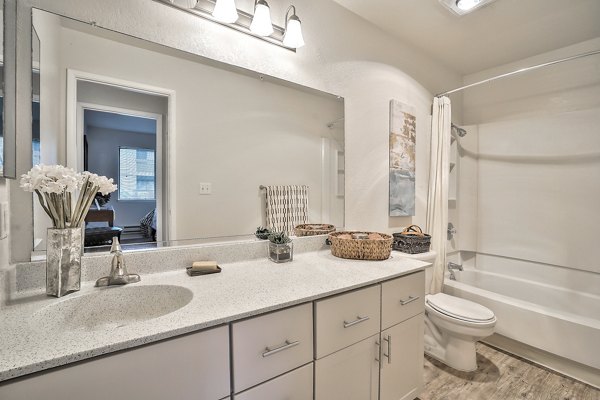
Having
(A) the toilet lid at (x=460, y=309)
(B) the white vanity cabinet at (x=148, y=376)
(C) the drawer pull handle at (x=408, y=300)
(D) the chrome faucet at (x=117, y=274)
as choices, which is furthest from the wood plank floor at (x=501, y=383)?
(D) the chrome faucet at (x=117, y=274)

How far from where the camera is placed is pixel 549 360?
1848 millimetres

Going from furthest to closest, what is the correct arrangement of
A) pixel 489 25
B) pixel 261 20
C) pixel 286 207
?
pixel 489 25 < pixel 286 207 < pixel 261 20

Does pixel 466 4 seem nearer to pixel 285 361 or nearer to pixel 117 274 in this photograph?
pixel 285 361

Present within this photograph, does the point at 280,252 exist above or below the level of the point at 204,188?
below

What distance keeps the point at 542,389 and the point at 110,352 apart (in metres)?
2.40

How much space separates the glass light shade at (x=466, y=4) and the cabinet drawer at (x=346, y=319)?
199cm

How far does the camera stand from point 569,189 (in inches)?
90.0

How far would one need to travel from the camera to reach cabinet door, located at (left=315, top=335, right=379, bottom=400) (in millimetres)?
989

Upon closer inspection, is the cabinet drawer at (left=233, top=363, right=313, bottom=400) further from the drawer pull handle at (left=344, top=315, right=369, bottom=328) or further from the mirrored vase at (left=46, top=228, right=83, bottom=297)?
the mirrored vase at (left=46, top=228, right=83, bottom=297)

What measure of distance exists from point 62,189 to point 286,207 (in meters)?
1.03

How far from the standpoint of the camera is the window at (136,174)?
1.16 m

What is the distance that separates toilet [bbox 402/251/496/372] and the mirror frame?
2.06m

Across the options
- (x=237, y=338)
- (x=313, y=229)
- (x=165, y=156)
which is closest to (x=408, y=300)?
(x=313, y=229)

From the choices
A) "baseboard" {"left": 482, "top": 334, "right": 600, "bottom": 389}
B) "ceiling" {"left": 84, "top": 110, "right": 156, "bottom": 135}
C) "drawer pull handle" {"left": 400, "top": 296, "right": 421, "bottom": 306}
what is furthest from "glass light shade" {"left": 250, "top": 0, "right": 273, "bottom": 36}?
"baseboard" {"left": 482, "top": 334, "right": 600, "bottom": 389}
